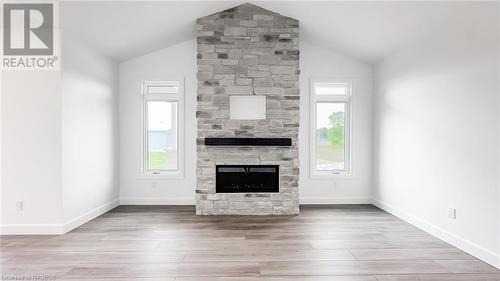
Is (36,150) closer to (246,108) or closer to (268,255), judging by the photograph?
(246,108)

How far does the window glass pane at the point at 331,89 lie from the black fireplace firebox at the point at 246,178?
6.12 ft

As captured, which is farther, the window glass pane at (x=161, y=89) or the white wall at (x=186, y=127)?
the window glass pane at (x=161, y=89)

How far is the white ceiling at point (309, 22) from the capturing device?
13.4ft

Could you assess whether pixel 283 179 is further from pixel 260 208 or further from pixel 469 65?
pixel 469 65

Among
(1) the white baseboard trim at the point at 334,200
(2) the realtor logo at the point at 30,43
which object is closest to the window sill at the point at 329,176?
(1) the white baseboard trim at the point at 334,200

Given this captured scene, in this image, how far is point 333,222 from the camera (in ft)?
16.3

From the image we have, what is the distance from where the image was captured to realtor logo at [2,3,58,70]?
4.16 metres

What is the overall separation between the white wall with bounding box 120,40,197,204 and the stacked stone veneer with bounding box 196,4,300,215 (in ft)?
2.56

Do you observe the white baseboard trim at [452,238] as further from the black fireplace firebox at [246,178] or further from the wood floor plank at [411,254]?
the black fireplace firebox at [246,178]

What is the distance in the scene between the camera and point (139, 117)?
6.32 m

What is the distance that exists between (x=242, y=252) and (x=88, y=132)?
10.1ft

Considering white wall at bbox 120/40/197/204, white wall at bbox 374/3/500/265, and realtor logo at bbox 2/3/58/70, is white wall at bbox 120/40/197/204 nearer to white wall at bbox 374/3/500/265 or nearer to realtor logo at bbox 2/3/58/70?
realtor logo at bbox 2/3/58/70

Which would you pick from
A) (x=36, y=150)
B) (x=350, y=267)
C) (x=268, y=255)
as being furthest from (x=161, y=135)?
(x=350, y=267)

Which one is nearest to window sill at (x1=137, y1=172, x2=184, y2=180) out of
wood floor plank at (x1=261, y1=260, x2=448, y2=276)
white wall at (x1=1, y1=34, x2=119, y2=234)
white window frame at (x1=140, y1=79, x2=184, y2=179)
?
white window frame at (x1=140, y1=79, x2=184, y2=179)
